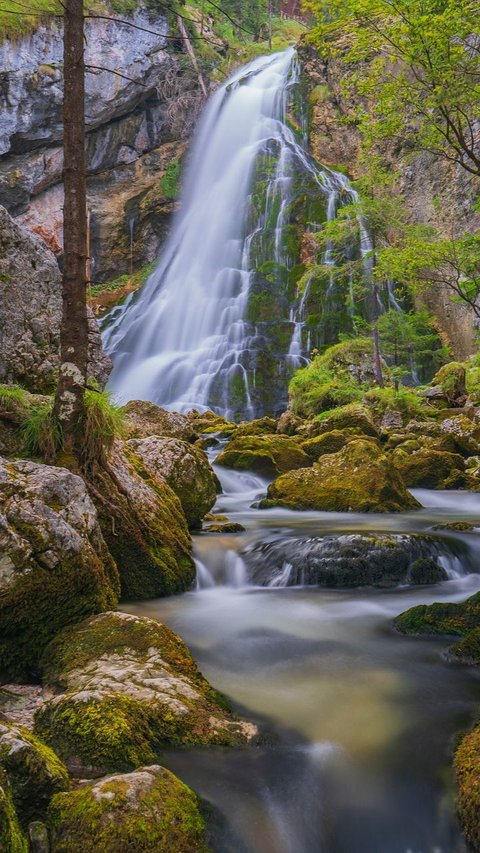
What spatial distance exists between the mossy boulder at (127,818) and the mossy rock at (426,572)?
4.23m

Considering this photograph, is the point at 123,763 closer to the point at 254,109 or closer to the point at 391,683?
the point at 391,683

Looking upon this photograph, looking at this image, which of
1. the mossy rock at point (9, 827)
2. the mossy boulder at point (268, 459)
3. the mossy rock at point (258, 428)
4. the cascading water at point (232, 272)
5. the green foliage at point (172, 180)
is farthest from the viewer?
the green foliage at point (172, 180)

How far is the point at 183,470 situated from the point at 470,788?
5.29 metres

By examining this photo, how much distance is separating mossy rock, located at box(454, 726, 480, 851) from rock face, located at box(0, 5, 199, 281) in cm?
3091

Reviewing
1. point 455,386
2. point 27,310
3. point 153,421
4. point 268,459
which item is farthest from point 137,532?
point 455,386

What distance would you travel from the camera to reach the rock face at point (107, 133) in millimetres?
29312

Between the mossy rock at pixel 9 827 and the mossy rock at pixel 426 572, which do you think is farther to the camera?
the mossy rock at pixel 426 572

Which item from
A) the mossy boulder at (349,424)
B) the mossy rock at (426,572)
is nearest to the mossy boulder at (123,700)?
the mossy rock at (426,572)

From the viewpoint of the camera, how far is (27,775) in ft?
7.42

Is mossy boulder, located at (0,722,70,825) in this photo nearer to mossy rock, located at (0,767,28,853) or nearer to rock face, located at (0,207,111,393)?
mossy rock, located at (0,767,28,853)

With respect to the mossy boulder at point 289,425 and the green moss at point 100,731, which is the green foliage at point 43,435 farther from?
the mossy boulder at point 289,425

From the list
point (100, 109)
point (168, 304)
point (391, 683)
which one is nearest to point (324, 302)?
point (168, 304)

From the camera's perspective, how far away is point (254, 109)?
35781 mm

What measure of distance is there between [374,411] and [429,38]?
1320cm
